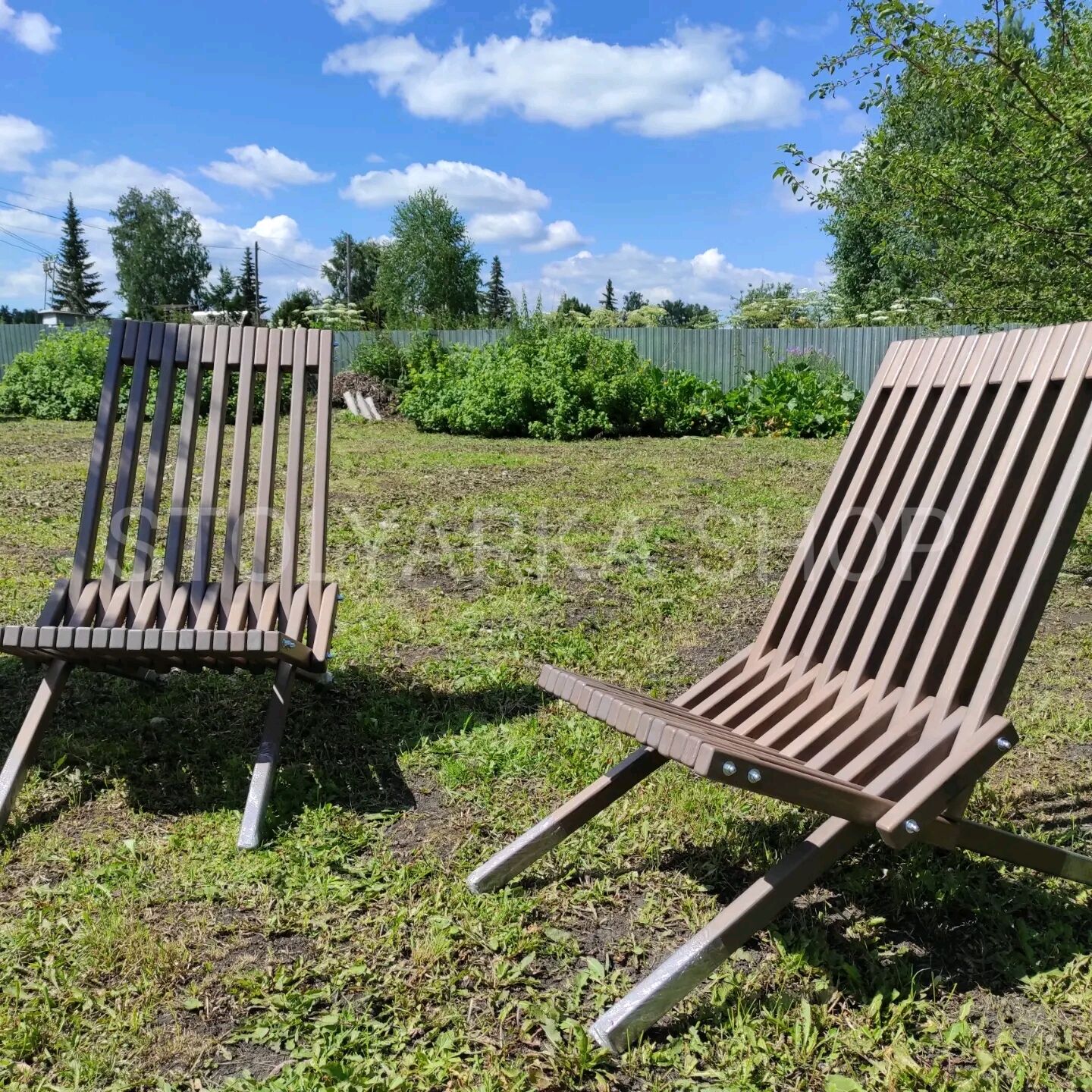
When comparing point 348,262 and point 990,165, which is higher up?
point 348,262

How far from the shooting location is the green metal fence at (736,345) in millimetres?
16828

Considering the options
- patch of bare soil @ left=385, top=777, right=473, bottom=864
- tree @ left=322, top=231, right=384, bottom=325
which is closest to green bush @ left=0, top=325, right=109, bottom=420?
patch of bare soil @ left=385, top=777, right=473, bottom=864

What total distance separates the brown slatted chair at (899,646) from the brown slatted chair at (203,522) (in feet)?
4.06

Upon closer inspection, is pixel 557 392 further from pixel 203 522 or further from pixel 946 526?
pixel 946 526

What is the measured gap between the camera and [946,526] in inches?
91.9

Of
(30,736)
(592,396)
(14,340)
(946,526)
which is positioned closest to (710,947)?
(946,526)

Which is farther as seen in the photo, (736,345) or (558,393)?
(736,345)

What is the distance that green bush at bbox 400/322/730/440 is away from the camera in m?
13.3

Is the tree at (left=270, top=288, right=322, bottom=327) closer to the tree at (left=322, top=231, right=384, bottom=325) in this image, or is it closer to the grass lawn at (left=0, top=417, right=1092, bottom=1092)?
the grass lawn at (left=0, top=417, right=1092, bottom=1092)

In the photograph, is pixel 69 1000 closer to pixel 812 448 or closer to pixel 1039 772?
pixel 1039 772

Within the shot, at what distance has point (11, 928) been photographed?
7.63ft

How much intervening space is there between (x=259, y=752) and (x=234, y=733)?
621 mm

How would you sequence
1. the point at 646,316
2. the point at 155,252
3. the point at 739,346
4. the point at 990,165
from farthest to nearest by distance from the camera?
the point at 155,252 → the point at 646,316 → the point at 739,346 → the point at 990,165

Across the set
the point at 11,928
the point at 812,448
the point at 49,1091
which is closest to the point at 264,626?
the point at 11,928
